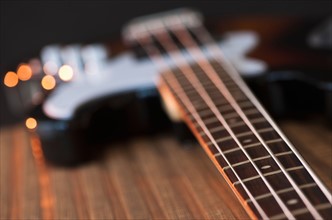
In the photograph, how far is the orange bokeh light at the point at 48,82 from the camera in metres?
0.97

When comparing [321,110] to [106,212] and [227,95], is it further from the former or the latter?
[106,212]

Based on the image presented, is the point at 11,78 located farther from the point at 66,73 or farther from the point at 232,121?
the point at 232,121

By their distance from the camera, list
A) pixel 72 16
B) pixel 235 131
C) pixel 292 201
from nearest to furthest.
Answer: pixel 292 201
pixel 235 131
pixel 72 16

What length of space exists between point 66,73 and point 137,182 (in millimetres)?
302

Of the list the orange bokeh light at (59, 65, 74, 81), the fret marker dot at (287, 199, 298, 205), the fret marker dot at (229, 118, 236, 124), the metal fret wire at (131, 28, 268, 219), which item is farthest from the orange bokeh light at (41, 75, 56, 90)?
the fret marker dot at (287, 199, 298, 205)

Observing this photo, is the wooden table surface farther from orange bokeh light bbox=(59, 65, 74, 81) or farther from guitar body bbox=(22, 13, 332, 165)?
orange bokeh light bbox=(59, 65, 74, 81)

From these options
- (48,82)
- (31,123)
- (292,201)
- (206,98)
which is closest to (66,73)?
(48,82)

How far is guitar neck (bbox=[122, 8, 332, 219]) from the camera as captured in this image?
55 cm

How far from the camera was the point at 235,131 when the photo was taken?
0.70 m

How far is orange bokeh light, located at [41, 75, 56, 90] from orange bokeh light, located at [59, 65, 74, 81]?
0.05ft

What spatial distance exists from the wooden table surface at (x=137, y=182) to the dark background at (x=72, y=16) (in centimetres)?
39

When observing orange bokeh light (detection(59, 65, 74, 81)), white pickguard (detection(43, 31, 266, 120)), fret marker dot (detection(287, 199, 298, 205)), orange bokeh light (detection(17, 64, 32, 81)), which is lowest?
fret marker dot (detection(287, 199, 298, 205))

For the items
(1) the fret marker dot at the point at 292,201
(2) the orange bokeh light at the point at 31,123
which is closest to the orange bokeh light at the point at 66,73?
(2) the orange bokeh light at the point at 31,123

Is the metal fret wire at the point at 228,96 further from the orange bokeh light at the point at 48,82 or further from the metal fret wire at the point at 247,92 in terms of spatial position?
the orange bokeh light at the point at 48,82
